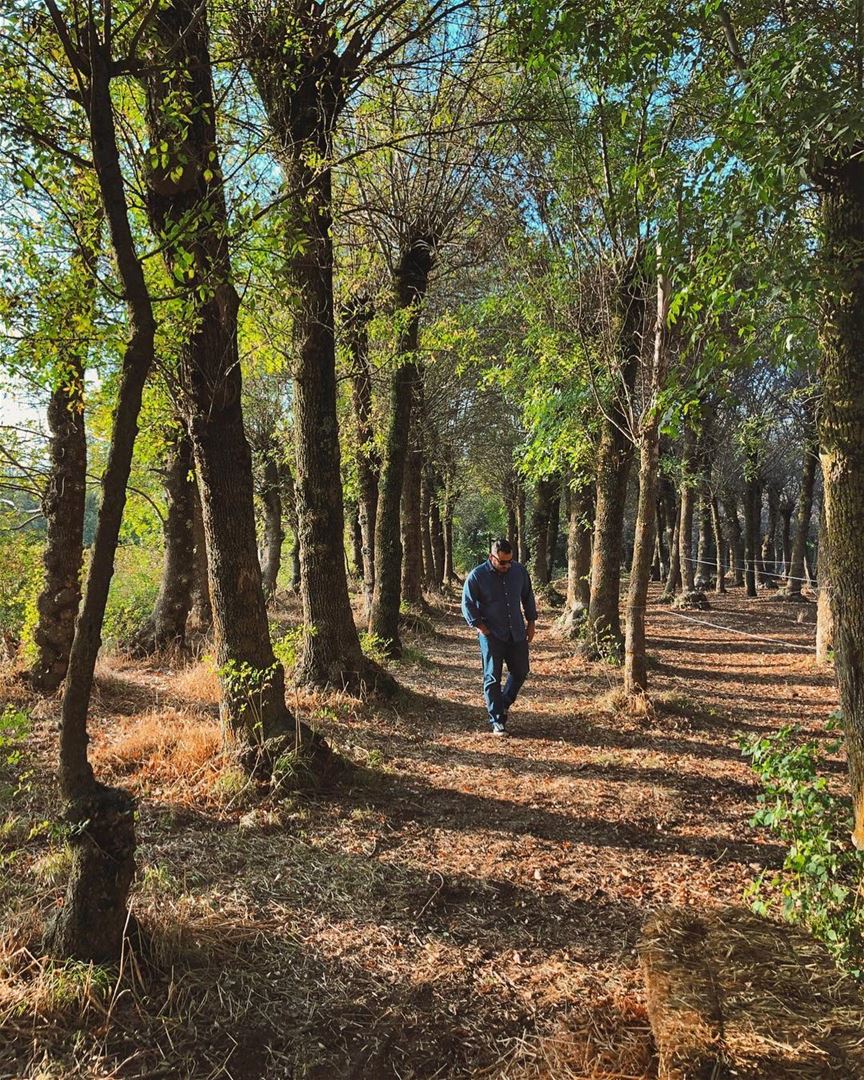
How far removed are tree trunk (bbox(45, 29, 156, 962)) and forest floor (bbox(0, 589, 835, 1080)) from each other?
6.5 inches

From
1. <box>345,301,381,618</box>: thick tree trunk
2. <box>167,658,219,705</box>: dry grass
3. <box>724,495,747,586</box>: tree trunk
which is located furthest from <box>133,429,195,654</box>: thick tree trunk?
<box>724,495,747,586</box>: tree trunk

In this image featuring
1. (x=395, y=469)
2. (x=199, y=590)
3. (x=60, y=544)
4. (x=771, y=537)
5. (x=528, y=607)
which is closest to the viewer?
(x=528, y=607)

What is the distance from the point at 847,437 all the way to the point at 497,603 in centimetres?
391

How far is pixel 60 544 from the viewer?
7.34 m

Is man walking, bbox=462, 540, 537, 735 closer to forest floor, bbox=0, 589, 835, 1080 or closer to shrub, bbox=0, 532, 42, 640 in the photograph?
forest floor, bbox=0, 589, 835, 1080

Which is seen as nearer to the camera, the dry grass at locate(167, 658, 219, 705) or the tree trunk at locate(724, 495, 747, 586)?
the dry grass at locate(167, 658, 219, 705)

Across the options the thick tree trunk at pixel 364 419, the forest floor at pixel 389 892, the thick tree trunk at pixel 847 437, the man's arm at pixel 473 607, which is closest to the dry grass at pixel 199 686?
the forest floor at pixel 389 892

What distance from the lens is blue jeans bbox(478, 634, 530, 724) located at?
7016 millimetres

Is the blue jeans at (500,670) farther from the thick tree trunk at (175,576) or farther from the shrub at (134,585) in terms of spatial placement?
the shrub at (134,585)

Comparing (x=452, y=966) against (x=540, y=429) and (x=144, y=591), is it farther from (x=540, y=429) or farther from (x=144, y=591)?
(x=144, y=591)

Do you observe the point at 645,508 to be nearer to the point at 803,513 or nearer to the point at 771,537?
the point at 803,513

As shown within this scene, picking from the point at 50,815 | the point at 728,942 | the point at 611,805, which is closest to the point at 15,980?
the point at 50,815

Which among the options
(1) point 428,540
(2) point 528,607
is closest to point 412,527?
(2) point 528,607

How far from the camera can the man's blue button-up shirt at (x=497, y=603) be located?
7031 mm
